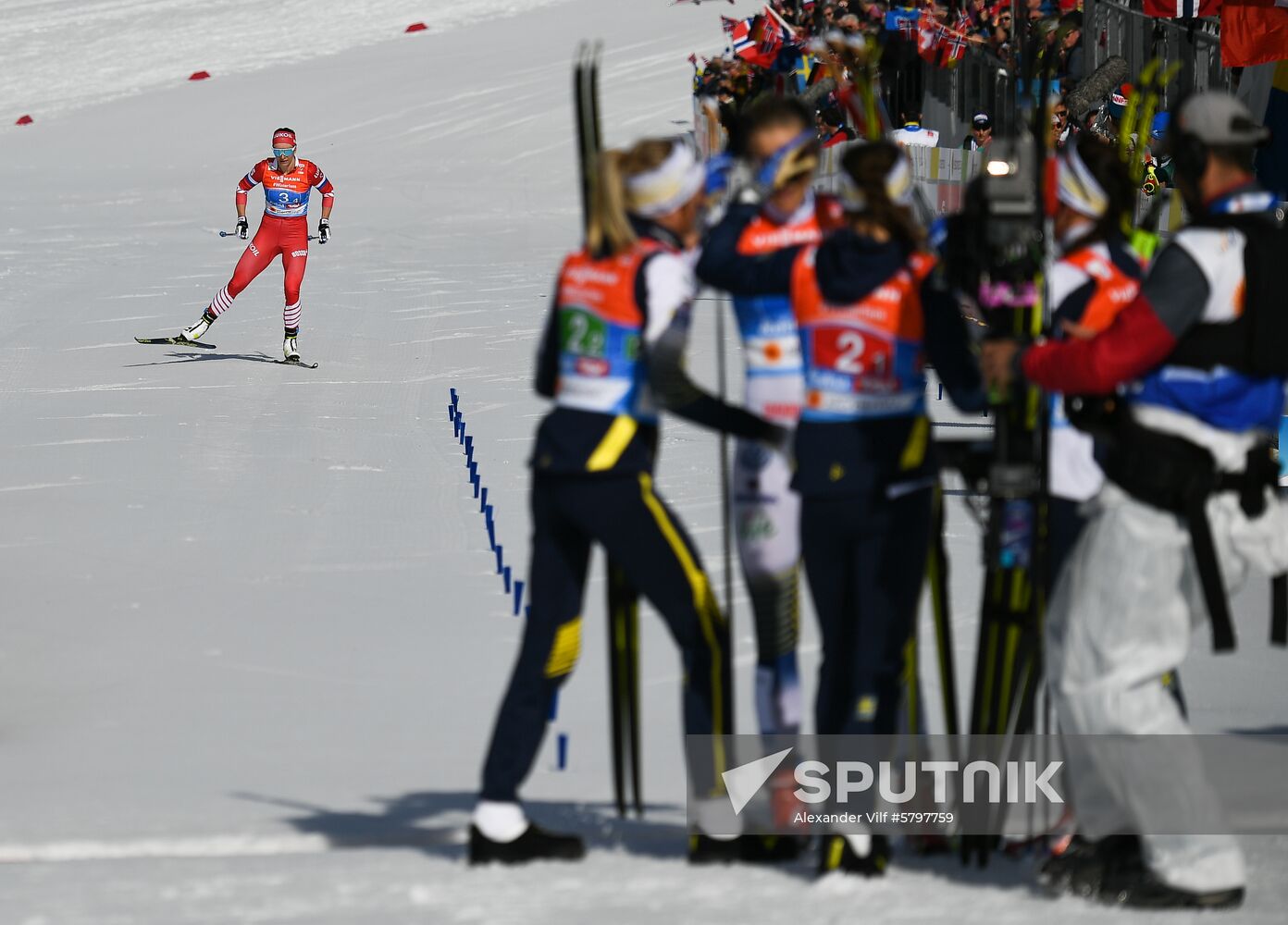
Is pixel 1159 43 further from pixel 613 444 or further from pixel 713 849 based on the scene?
pixel 713 849

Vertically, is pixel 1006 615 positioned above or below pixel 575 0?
below

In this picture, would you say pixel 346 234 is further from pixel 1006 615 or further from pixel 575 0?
pixel 575 0

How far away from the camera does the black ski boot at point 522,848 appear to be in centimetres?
525

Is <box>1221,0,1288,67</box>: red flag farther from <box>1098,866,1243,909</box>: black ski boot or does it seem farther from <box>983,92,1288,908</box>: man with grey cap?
<box>1098,866,1243,909</box>: black ski boot

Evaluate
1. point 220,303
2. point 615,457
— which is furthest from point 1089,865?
point 220,303

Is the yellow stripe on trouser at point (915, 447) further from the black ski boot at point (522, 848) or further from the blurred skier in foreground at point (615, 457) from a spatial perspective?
the black ski boot at point (522, 848)

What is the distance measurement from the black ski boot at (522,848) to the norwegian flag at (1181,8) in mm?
12791

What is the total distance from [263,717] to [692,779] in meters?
2.19

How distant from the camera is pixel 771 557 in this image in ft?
Result: 17.8

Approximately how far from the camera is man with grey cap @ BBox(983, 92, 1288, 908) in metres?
4.70

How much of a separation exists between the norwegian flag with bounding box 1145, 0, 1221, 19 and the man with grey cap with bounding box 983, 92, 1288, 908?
12429mm

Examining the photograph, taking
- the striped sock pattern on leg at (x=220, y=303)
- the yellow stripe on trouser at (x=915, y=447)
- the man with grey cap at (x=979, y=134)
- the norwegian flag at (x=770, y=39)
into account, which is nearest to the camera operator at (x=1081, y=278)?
the yellow stripe on trouser at (x=915, y=447)

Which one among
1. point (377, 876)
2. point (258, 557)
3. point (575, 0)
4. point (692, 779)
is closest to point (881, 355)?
point (692, 779)

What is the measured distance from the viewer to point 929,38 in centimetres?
2480
